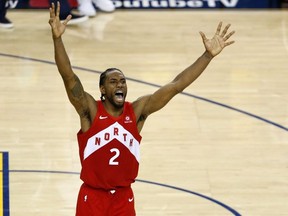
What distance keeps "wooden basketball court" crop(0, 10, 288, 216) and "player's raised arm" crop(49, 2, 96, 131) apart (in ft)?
7.25

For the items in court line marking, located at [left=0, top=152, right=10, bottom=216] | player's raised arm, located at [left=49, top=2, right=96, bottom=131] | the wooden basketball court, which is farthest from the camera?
the wooden basketball court

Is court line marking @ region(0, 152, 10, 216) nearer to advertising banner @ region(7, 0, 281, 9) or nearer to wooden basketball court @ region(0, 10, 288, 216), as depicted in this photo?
wooden basketball court @ region(0, 10, 288, 216)

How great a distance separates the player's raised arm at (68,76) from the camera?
6.91 metres

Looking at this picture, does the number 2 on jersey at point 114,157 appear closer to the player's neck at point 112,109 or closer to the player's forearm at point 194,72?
the player's neck at point 112,109

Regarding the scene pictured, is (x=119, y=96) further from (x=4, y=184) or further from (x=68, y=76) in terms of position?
(x=4, y=184)

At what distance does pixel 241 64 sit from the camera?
13898 millimetres

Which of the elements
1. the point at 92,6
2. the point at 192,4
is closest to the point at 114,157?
the point at 92,6

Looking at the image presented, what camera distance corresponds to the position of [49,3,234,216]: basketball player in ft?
23.6

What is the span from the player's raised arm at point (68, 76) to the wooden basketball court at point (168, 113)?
221 centimetres

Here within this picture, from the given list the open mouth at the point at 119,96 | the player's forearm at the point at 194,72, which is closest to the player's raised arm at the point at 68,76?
the open mouth at the point at 119,96

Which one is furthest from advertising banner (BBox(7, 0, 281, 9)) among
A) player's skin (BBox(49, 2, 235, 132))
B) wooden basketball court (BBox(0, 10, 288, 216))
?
player's skin (BBox(49, 2, 235, 132))

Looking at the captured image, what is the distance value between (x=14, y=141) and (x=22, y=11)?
5745 millimetres

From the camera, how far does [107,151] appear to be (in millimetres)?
7211

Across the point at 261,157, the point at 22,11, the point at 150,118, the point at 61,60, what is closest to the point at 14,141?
the point at 150,118
